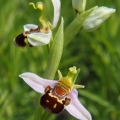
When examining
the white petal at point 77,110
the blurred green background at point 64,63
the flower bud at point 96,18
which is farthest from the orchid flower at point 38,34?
the blurred green background at point 64,63

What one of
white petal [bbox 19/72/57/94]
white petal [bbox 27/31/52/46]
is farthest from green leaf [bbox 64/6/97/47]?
white petal [bbox 19/72/57/94]

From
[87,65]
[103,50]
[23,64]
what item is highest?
[23,64]

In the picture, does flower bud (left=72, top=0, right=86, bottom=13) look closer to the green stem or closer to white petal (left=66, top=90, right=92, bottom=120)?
the green stem

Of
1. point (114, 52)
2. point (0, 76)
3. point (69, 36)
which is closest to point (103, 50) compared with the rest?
point (114, 52)

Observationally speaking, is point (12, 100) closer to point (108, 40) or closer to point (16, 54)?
point (16, 54)

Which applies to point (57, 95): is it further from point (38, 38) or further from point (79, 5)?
point (79, 5)

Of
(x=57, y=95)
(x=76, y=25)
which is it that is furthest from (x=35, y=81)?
(x=76, y=25)

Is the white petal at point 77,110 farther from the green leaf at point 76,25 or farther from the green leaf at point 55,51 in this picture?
the green leaf at point 76,25

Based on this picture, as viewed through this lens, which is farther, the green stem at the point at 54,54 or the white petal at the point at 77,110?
the green stem at the point at 54,54
